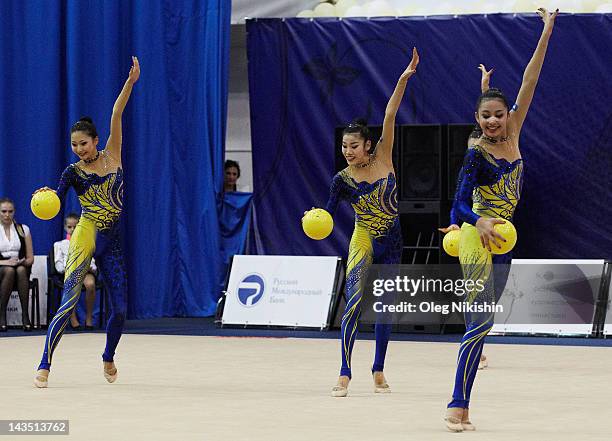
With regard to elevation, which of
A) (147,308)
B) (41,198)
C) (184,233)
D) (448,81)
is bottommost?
(147,308)

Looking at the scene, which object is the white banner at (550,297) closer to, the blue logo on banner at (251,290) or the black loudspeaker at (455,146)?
the black loudspeaker at (455,146)

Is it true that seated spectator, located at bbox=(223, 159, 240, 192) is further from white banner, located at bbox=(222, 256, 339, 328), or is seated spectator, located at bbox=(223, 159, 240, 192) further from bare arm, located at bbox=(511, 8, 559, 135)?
bare arm, located at bbox=(511, 8, 559, 135)

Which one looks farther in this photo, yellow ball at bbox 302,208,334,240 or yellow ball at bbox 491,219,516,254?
yellow ball at bbox 302,208,334,240

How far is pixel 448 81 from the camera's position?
504 inches

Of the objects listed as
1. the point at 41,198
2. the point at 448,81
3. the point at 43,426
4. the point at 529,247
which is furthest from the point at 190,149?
the point at 43,426

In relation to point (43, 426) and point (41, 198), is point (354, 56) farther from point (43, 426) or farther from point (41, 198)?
point (43, 426)

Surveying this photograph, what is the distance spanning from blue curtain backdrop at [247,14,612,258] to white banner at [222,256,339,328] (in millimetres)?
1048

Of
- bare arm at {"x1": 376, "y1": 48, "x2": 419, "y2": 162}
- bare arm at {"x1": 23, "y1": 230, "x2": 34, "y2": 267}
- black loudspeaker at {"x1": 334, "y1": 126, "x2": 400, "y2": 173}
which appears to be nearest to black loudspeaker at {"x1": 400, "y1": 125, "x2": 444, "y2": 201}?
black loudspeaker at {"x1": 334, "y1": 126, "x2": 400, "y2": 173}

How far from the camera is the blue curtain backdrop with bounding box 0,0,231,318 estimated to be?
42.7ft

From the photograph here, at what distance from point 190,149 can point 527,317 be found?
459 cm

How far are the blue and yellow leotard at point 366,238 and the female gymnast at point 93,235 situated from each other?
1466 mm

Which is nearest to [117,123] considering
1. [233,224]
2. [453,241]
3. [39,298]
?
[453,241]

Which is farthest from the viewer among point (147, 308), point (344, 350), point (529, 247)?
point (147, 308)

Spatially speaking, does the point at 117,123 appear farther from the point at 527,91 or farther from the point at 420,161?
the point at 420,161
